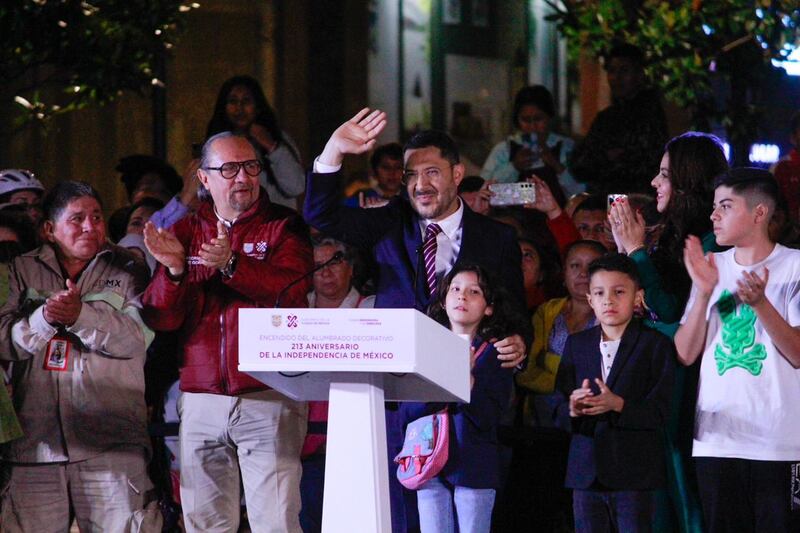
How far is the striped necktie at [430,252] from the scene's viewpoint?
717cm

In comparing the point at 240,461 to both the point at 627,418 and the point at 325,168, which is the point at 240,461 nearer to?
the point at 325,168

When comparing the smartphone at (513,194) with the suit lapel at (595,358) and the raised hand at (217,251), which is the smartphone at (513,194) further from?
the raised hand at (217,251)

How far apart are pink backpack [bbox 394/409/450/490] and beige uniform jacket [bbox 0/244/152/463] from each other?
4.94 feet

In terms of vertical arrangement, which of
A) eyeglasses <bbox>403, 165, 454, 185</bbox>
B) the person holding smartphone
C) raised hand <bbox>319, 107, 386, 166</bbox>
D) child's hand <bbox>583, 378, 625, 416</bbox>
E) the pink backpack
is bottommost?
the pink backpack

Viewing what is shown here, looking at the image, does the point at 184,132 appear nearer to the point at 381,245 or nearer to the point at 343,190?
the point at 343,190

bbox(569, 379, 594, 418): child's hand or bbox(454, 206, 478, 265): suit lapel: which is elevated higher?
bbox(454, 206, 478, 265): suit lapel

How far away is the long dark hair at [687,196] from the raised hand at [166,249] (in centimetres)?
232

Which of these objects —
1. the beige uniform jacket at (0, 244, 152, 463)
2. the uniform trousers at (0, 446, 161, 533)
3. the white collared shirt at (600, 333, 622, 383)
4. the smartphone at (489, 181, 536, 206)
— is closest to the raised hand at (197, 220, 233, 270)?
the beige uniform jacket at (0, 244, 152, 463)

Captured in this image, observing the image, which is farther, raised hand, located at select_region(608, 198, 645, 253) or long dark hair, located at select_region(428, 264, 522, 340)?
raised hand, located at select_region(608, 198, 645, 253)

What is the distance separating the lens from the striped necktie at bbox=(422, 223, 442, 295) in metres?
7.17

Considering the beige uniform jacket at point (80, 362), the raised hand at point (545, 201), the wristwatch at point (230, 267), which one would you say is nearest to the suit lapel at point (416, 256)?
the wristwatch at point (230, 267)

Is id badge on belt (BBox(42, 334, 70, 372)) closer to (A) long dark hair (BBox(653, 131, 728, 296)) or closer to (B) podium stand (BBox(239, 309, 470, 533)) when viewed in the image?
(B) podium stand (BBox(239, 309, 470, 533))

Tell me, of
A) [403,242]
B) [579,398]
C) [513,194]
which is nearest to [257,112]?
[513,194]

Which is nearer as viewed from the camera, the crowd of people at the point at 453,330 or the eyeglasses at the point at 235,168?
the crowd of people at the point at 453,330
